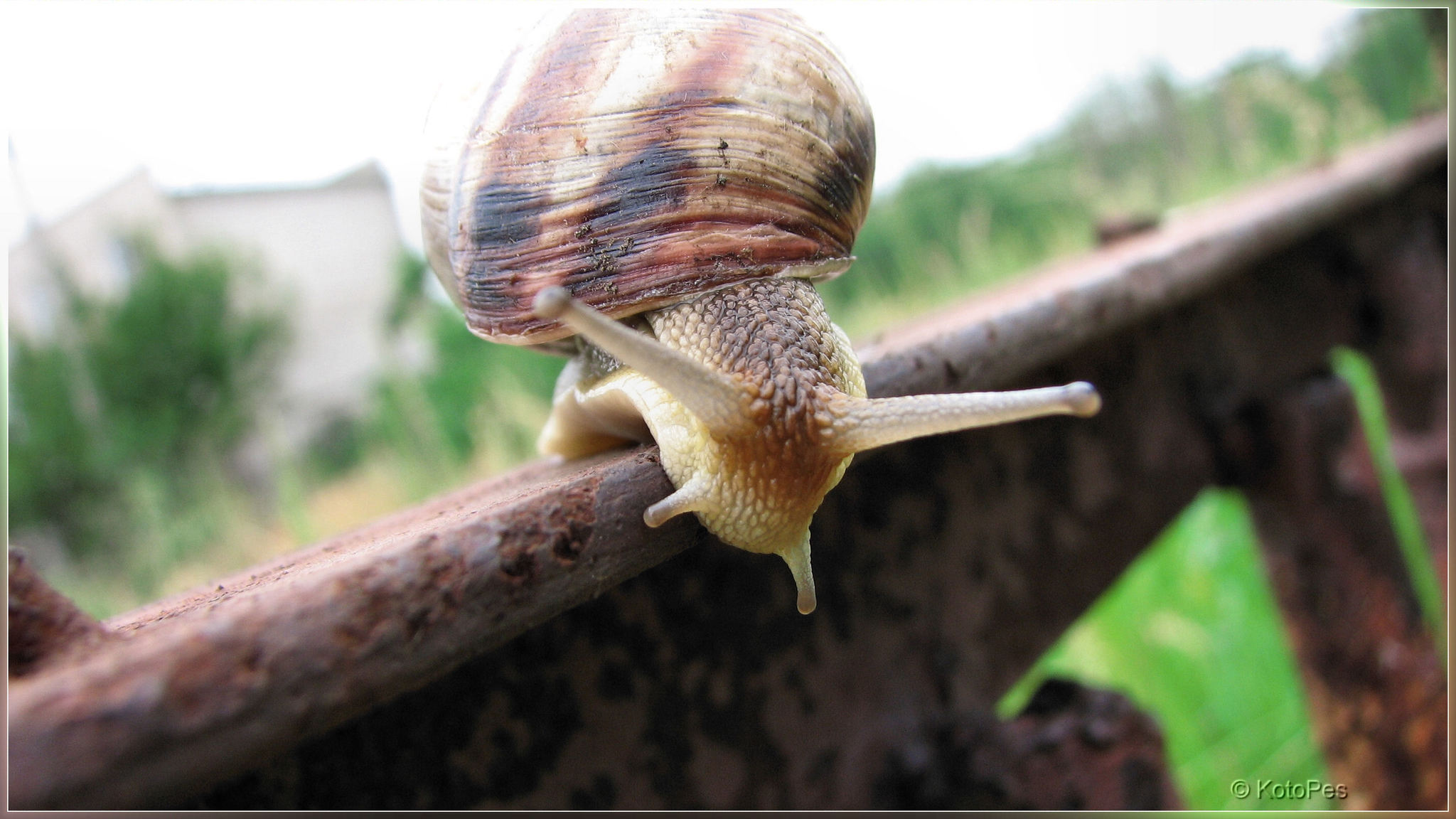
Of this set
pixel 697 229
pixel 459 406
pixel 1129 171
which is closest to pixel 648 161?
pixel 697 229

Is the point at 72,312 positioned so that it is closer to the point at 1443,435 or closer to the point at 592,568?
the point at 592,568

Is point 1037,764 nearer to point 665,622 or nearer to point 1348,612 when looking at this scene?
point 665,622

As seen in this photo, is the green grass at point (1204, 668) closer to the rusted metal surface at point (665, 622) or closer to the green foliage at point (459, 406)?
the rusted metal surface at point (665, 622)

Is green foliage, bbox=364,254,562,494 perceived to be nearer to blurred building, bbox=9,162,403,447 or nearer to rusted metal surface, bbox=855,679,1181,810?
blurred building, bbox=9,162,403,447

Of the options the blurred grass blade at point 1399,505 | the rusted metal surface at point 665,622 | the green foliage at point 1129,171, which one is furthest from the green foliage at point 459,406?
the blurred grass blade at point 1399,505

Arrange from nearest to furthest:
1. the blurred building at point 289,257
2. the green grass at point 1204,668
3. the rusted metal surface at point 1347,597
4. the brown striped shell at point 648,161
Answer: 1. the brown striped shell at point 648,161
2. the rusted metal surface at point 1347,597
3. the green grass at point 1204,668
4. the blurred building at point 289,257

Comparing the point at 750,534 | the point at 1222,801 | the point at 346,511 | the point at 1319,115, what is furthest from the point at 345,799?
the point at 1319,115

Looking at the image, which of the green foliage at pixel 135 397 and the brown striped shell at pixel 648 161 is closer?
the brown striped shell at pixel 648 161
